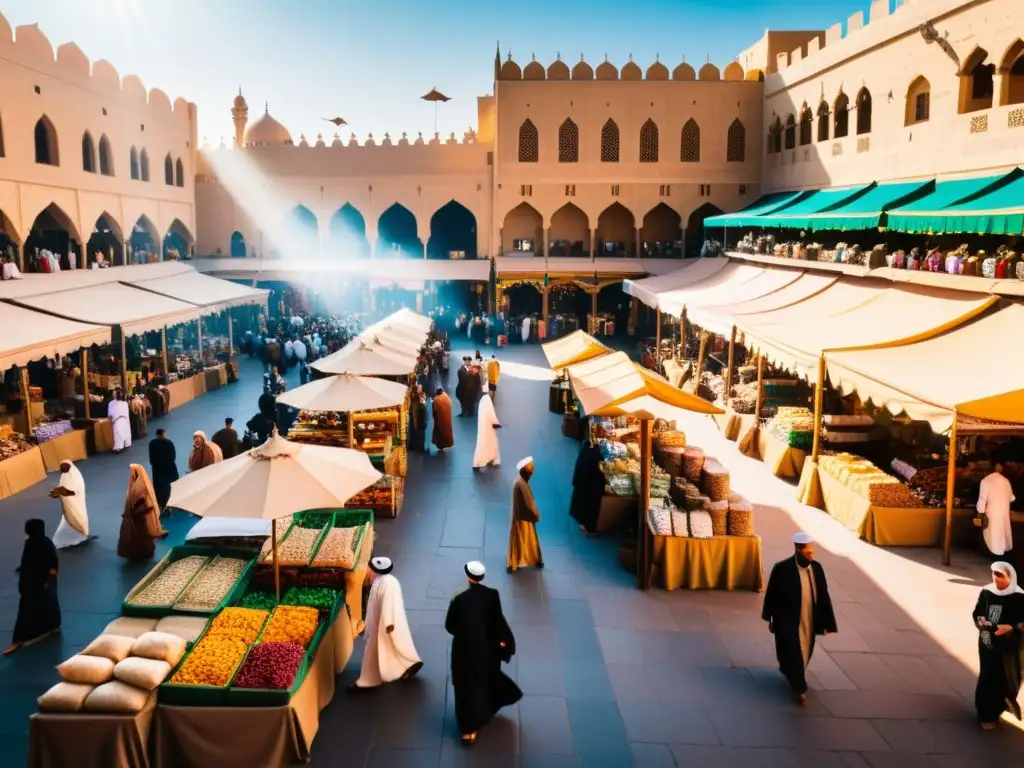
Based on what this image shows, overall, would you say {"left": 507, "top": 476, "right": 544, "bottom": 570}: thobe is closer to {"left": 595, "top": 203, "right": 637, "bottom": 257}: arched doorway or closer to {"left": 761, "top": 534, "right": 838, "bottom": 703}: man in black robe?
{"left": 761, "top": 534, "right": 838, "bottom": 703}: man in black robe

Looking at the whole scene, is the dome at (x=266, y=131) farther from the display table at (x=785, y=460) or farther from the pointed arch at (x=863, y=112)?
the display table at (x=785, y=460)

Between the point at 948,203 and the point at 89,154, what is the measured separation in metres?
19.2

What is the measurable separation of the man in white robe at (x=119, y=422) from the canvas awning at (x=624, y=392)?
25.0 feet

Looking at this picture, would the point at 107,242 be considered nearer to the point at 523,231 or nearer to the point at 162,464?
the point at 523,231

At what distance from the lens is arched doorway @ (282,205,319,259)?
28.9 meters

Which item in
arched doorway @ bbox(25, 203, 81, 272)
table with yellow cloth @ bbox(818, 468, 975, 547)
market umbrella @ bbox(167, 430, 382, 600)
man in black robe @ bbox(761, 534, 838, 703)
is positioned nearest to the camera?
market umbrella @ bbox(167, 430, 382, 600)

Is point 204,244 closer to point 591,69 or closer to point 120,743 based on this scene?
point 591,69

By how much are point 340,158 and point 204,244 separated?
5635mm

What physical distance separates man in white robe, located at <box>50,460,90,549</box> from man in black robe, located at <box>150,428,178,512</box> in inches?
40.6

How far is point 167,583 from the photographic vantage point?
259 inches

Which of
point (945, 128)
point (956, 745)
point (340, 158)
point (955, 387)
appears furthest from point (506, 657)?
point (340, 158)

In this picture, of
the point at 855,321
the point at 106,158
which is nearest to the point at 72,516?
the point at 855,321

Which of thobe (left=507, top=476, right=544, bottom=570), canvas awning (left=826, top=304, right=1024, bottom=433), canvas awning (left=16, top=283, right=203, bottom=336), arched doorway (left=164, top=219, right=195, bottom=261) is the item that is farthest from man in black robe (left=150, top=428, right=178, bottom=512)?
arched doorway (left=164, top=219, right=195, bottom=261)

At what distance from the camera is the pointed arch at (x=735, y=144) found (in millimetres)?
26672
